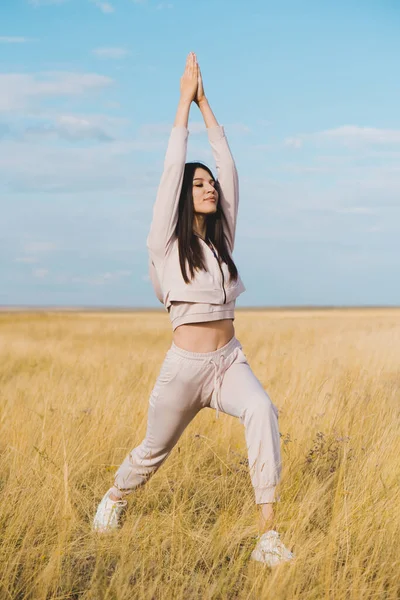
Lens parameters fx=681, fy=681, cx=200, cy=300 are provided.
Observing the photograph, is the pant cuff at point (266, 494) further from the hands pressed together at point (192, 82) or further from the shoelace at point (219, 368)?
the hands pressed together at point (192, 82)

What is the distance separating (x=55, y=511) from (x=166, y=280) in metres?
1.62

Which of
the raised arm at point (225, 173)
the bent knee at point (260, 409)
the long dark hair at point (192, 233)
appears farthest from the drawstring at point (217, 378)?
the raised arm at point (225, 173)

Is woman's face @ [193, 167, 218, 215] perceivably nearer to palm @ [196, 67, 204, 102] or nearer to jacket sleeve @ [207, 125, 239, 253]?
jacket sleeve @ [207, 125, 239, 253]

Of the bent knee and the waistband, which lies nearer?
the bent knee

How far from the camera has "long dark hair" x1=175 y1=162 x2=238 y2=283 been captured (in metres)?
4.07

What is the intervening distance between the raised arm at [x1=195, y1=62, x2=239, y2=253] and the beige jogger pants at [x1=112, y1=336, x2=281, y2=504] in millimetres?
822

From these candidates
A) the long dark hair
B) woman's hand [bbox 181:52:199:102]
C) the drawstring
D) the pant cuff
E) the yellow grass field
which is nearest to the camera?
the yellow grass field

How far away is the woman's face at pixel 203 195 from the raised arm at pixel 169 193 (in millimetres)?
141

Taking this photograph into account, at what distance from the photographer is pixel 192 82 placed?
4.39m

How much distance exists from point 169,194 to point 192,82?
840 mm

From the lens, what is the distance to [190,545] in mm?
4023

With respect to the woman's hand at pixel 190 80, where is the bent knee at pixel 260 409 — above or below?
below

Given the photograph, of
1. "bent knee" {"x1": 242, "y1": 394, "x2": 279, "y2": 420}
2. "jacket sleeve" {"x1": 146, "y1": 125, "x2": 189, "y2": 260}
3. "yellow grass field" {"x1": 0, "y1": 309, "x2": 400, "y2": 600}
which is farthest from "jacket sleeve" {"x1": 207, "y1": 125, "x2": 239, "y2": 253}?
"yellow grass field" {"x1": 0, "y1": 309, "x2": 400, "y2": 600}

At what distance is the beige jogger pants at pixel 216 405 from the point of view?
378 centimetres
